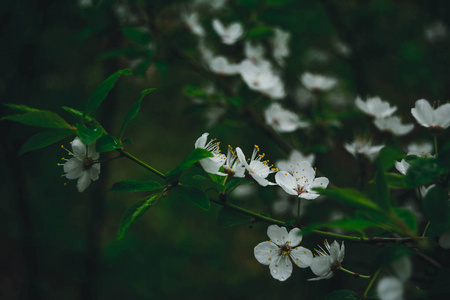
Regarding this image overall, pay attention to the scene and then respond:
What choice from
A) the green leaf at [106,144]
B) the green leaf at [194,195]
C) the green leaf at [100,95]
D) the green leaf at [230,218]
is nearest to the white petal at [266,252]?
the green leaf at [230,218]

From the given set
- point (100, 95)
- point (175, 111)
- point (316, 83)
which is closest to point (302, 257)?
point (100, 95)

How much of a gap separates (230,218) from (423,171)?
1.46 feet

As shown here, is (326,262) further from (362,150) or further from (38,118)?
(38,118)

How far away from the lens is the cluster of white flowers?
0.82 m

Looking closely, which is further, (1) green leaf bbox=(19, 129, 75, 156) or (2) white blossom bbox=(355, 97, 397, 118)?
(2) white blossom bbox=(355, 97, 397, 118)

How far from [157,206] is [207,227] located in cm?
59

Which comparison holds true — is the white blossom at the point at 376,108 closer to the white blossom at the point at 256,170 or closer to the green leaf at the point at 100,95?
the white blossom at the point at 256,170

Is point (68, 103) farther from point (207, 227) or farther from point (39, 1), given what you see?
point (207, 227)

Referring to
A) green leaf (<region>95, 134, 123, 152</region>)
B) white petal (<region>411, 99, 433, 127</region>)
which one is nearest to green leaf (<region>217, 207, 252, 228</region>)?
green leaf (<region>95, 134, 123, 152</region>)

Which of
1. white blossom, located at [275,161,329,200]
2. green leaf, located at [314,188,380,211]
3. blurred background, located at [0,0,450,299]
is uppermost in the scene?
green leaf, located at [314,188,380,211]

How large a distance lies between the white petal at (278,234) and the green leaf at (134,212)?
31 centimetres

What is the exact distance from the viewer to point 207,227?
3.48m

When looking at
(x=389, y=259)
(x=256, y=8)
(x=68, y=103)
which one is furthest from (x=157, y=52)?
(x=389, y=259)

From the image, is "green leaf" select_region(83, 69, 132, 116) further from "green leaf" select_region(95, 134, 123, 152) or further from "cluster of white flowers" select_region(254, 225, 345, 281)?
"cluster of white flowers" select_region(254, 225, 345, 281)
